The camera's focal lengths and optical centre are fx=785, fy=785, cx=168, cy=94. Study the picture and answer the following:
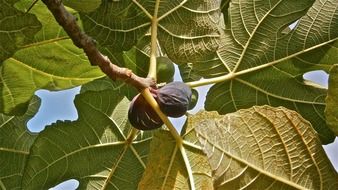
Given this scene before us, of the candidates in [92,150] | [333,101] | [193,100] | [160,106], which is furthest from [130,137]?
[333,101]

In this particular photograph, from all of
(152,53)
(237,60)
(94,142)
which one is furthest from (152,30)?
(94,142)

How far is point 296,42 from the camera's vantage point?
1.61 meters

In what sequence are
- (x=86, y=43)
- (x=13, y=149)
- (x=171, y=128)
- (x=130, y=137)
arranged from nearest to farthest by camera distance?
(x=86, y=43) < (x=171, y=128) < (x=130, y=137) < (x=13, y=149)

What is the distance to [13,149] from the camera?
6.03ft

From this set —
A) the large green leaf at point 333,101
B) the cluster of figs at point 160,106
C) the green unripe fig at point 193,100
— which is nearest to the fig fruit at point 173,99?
the cluster of figs at point 160,106

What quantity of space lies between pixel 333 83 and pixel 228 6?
417mm

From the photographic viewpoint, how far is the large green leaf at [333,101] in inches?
54.7

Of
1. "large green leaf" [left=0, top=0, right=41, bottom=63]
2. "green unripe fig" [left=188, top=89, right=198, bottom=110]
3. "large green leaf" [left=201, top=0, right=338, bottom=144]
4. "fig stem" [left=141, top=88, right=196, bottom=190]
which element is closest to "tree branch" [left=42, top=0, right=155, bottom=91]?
"fig stem" [left=141, top=88, right=196, bottom=190]

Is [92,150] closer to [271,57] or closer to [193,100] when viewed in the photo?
[193,100]

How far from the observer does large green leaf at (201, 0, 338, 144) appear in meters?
1.61

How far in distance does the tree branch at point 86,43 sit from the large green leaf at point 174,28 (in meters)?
0.21

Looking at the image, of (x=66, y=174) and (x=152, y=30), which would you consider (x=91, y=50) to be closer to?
(x=152, y=30)

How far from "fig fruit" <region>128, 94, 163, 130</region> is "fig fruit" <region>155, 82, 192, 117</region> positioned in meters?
0.02

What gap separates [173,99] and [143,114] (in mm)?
63
